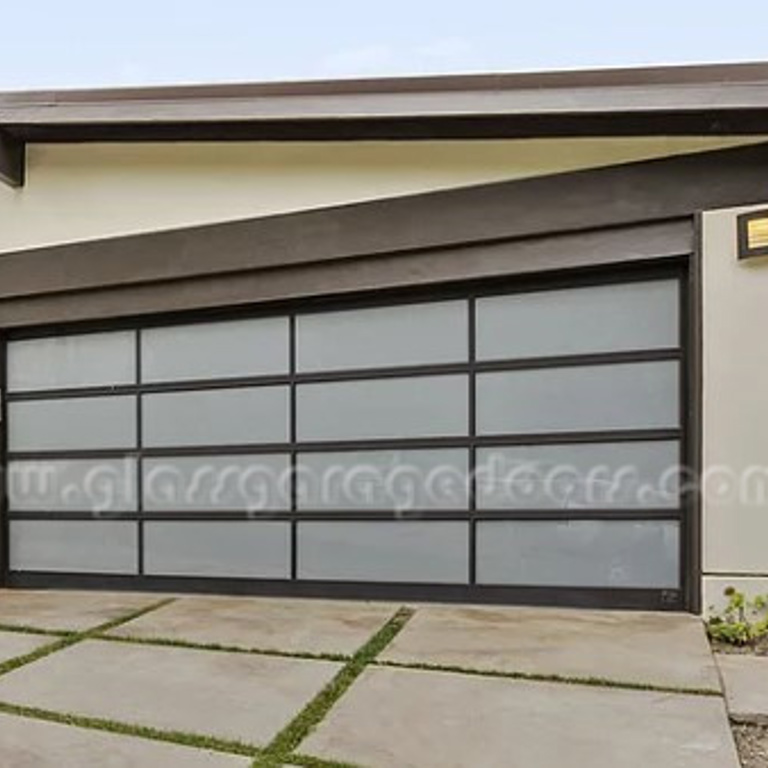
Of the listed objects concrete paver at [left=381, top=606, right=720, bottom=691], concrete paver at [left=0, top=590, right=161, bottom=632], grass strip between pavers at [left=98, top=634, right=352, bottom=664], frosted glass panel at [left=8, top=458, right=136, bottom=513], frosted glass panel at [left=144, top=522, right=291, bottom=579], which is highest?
frosted glass panel at [left=8, top=458, right=136, bottom=513]

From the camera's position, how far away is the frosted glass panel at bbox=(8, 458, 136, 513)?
5910 millimetres

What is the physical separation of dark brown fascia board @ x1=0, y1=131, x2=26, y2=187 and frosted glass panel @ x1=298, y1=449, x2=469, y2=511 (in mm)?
2926

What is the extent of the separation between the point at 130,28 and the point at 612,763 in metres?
9.31

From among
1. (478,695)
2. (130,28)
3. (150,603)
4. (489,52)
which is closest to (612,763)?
(478,695)

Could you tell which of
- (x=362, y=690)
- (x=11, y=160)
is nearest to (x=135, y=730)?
(x=362, y=690)

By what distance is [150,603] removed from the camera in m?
5.35

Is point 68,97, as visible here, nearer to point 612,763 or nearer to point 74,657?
point 74,657

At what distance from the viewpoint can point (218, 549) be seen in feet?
18.5

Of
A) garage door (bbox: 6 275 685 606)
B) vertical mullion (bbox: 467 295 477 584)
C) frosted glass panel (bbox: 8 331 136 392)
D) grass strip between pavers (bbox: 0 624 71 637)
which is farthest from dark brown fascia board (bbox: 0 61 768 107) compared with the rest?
grass strip between pavers (bbox: 0 624 71 637)

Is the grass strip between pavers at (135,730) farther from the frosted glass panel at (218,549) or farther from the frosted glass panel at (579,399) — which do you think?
the frosted glass panel at (579,399)

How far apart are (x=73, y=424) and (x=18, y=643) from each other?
6.87ft

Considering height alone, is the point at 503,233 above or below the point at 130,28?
below

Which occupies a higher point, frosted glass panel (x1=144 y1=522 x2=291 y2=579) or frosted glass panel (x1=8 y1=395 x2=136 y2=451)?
frosted glass panel (x1=8 y1=395 x2=136 y2=451)

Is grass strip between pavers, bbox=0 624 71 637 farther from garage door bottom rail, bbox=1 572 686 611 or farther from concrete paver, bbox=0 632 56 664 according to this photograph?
garage door bottom rail, bbox=1 572 686 611
